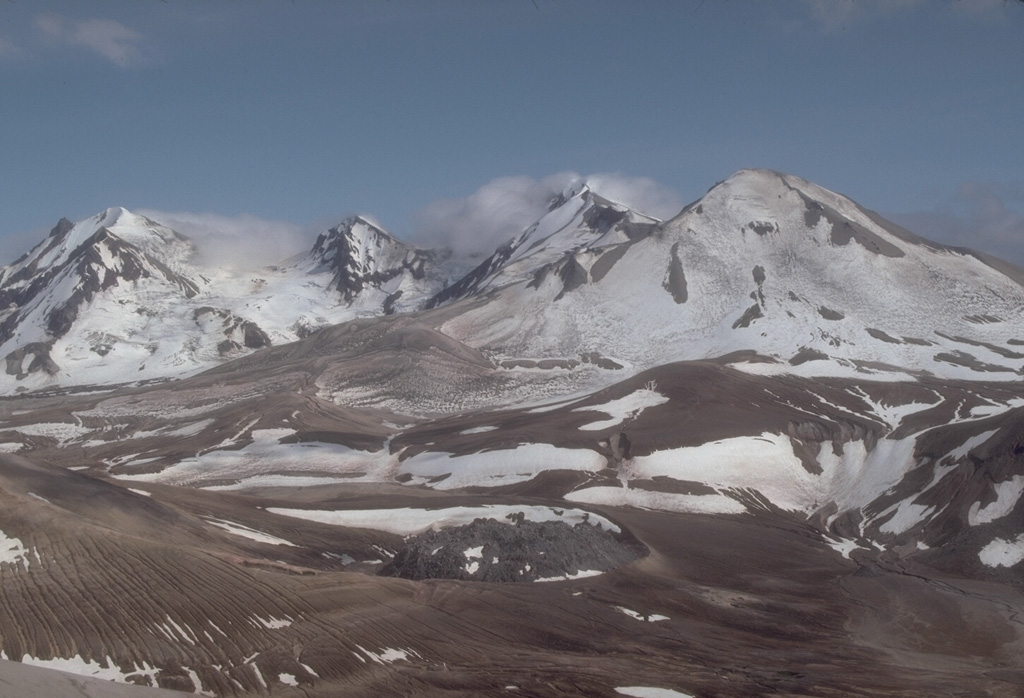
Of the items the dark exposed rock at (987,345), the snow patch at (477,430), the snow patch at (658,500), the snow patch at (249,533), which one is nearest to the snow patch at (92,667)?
the snow patch at (249,533)

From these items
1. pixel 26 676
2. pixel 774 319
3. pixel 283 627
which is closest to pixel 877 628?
pixel 283 627

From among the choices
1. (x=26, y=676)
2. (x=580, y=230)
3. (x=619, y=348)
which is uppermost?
(x=580, y=230)

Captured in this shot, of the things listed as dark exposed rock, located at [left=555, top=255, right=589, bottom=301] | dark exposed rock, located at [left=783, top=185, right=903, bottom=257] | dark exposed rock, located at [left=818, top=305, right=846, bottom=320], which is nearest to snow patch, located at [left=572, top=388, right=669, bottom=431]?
dark exposed rock, located at [left=818, top=305, right=846, bottom=320]

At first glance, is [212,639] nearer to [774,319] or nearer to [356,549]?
[356,549]

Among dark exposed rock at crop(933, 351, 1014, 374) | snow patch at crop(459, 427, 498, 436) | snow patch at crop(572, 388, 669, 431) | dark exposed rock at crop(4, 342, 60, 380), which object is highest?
dark exposed rock at crop(933, 351, 1014, 374)

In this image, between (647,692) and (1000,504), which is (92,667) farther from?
(1000,504)

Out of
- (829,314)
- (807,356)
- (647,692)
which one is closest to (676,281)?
(829,314)

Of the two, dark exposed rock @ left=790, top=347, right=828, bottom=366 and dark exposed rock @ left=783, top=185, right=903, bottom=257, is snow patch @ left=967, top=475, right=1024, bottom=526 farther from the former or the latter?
dark exposed rock @ left=783, top=185, right=903, bottom=257
